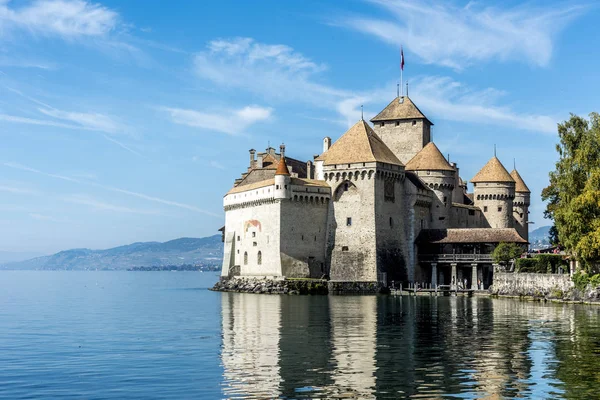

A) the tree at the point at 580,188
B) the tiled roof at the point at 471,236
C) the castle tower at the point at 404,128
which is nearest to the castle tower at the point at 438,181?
the tiled roof at the point at 471,236

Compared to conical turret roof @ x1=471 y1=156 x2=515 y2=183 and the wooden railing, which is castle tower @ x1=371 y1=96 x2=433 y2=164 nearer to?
conical turret roof @ x1=471 y1=156 x2=515 y2=183

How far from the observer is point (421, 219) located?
242ft

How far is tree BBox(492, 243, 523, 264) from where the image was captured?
6525 centimetres

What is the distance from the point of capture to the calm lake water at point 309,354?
22.5 m

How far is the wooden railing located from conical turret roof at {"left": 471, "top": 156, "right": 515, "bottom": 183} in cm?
1307

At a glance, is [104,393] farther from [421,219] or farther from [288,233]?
[421,219]

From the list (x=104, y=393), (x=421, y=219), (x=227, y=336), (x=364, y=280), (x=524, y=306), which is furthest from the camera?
(x=421, y=219)

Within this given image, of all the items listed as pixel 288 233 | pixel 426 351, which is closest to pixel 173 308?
pixel 288 233

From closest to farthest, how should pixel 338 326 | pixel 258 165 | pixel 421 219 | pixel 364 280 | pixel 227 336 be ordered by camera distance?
pixel 227 336
pixel 338 326
pixel 364 280
pixel 421 219
pixel 258 165

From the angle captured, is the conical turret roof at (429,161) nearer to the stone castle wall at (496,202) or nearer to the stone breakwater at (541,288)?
the stone castle wall at (496,202)

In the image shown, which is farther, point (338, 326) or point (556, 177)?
point (556, 177)

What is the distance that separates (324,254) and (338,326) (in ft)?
105

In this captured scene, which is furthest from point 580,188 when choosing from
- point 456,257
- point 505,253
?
point 456,257

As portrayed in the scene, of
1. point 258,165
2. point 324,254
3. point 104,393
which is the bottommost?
point 104,393
